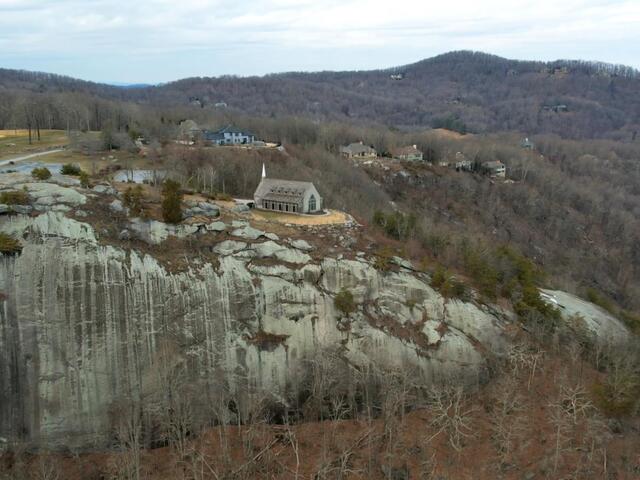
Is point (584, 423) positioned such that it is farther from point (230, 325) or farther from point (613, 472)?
point (230, 325)

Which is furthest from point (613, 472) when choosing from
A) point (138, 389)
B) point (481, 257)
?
point (138, 389)

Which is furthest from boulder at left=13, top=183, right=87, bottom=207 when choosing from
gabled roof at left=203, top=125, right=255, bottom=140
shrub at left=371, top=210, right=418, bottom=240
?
gabled roof at left=203, top=125, right=255, bottom=140

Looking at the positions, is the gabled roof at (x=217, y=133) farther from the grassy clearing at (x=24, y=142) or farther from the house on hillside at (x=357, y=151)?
the grassy clearing at (x=24, y=142)

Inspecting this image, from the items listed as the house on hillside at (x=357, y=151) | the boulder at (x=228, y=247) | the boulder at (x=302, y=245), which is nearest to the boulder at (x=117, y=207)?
the boulder at (x=228, y=247)

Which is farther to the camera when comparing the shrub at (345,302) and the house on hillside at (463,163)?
the house on hillside at (463,163)

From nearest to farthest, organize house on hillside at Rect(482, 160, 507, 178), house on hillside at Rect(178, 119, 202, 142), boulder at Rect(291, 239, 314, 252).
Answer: boulder at Rect(291, 239, 314, 252) < house on hillside at Rect(178, 119, 202, 142) < house on hillside at Rect(482, 160, 507, 178)

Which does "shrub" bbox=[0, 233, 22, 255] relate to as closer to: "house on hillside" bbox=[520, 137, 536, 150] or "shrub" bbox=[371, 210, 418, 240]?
"shrub" bbox=[371, 210, 418, 240]
